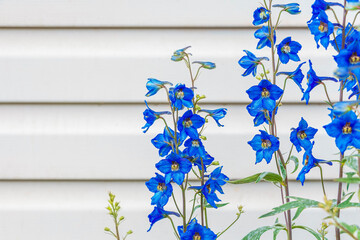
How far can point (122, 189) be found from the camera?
1.72 metres

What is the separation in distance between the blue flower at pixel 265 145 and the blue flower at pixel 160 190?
0.27 meters

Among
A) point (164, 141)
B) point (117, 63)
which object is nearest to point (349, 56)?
point (164, 141)

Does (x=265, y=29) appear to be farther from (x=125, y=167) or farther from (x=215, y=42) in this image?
(x=125, y=167)

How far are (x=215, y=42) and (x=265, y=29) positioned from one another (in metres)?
0.38

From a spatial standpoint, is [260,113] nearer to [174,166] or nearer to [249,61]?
[249,61]

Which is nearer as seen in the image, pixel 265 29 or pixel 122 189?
pixel 265 29

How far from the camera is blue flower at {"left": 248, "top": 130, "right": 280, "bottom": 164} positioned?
1.25 metres

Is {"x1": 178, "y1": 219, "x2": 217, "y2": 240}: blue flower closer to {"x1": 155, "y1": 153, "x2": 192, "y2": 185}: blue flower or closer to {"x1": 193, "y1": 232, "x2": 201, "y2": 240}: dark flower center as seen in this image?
{"x1": 193, "y1": 232, "x2": 201, "y2": 240}: dark flower center

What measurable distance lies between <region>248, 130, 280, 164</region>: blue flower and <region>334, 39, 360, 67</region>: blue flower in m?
0.28

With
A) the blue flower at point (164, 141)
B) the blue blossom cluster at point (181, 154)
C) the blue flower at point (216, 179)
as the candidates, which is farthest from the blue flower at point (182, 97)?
the blue flower at point (216, 179)

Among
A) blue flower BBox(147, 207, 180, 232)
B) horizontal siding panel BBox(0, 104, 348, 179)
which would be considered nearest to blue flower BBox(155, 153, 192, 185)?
blue flower BBox(147, 207, 180, 232)

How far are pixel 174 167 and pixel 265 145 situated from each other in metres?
0.28

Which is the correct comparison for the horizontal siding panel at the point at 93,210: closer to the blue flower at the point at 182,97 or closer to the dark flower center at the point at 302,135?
the dark flower center at the point at 302,135

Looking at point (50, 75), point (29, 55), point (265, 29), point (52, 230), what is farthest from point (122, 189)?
point (265, 29)
